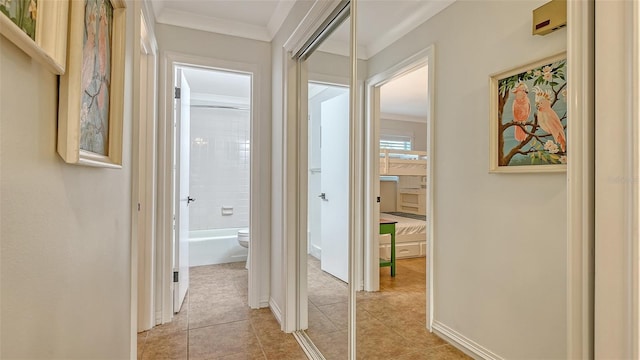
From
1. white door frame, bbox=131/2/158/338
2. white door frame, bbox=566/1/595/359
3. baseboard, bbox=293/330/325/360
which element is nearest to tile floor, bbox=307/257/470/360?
baseboard, bbox=293/330/325/360

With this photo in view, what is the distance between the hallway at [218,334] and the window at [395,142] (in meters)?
1.49

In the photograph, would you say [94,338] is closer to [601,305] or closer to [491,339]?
[491,339]

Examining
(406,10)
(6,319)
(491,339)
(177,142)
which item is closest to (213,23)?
(177,142)

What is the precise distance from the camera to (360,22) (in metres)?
→ 1.50

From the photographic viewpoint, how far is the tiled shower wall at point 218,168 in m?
4.92

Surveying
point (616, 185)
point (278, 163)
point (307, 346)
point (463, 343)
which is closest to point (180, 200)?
point (278, 163)

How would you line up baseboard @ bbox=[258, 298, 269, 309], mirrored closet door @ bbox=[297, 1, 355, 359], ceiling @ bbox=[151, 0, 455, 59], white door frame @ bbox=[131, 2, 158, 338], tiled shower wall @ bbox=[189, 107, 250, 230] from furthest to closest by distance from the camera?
tiled shower wall @ bbox=[189, 107, 250, 230], baseboard @ bbox=[258, 298, 269, 309], white door frame @ bbox=[131, 2, 158, 338], mirrored closet door @ bbox=[297, 1, 355, 359], ceiling @ bbox=[151, 0, 455, 59]

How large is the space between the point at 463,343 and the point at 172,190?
223cm

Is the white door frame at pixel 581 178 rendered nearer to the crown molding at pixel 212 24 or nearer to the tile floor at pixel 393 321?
the tile floor at pixel 393 321

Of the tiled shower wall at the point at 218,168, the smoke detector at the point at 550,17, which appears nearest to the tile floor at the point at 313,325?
the smoke detector at the point at 550,17

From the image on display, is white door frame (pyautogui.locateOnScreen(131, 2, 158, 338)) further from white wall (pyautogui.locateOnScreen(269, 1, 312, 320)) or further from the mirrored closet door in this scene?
the mirrored closet door

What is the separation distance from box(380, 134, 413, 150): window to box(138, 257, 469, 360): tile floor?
0.41 metres

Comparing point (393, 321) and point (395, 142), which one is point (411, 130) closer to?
point (395, 142)

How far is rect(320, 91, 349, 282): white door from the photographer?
5.61 feet
